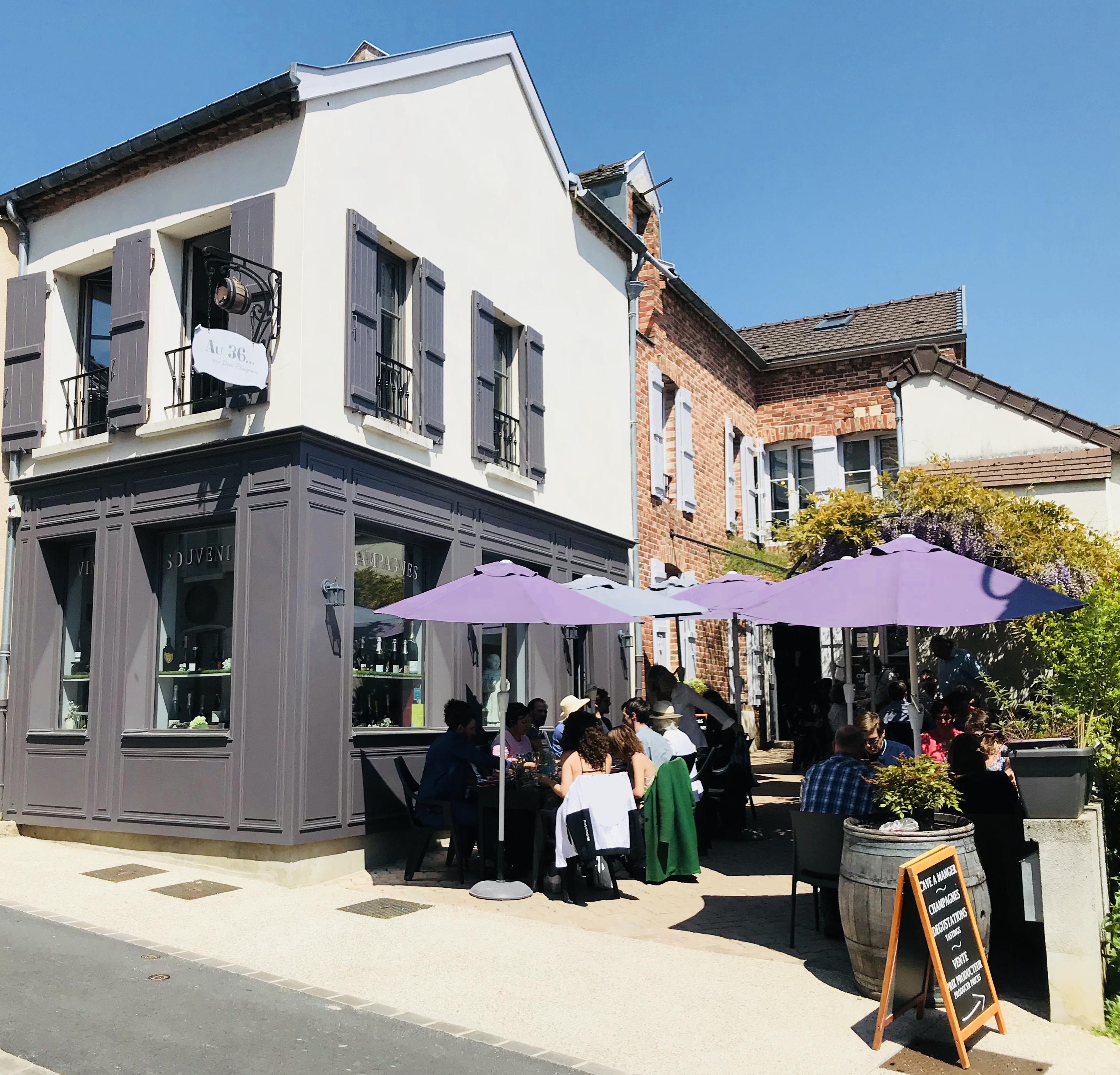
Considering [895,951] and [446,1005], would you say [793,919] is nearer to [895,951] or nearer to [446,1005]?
[895,951]

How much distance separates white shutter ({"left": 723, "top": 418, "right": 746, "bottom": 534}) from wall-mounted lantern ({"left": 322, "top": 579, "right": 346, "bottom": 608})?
1068 centimetres

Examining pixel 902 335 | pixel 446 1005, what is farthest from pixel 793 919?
pixel 902 335

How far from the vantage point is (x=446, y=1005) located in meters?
5.39

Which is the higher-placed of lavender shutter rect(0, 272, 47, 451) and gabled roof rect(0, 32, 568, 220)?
gabled roof rect(0, 32, 568, 220)

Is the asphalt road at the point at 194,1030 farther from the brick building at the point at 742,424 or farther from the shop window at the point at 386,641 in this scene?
the brick building at the point at 742,424

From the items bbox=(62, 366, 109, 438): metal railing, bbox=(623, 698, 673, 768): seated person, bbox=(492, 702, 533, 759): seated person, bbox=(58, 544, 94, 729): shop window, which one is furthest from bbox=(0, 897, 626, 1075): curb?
bbox=(62, 366, 109, 438): metal railing

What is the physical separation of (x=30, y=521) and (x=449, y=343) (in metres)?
4.37

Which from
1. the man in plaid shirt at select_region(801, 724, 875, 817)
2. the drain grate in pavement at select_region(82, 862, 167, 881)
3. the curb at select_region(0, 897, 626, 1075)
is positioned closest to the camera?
the curb at select_region(0, 897, 626, 1075)

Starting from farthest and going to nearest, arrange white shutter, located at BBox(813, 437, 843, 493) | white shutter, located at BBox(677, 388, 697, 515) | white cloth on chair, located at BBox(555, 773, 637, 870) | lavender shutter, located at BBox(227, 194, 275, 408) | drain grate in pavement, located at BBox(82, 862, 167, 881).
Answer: white shutter, located at BBox(813, 437, 843, 493) < white shutter, located at BBox(677, 388, 697, 515) < lavender shutter, located at BBox(227, 194, 275, 408) < drain grate in pavement, located at BBox(82, 862, 167, 881) < white cloth on chair, located at BBox(555, 773, 637, 870)

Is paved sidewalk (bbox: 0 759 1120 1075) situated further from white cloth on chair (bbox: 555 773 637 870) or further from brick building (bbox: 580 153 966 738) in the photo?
brick building (bbox: 580 153 966 738)

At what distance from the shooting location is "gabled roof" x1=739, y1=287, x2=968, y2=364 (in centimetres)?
2031

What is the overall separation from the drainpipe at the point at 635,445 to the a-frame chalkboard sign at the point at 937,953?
9604 millimetres

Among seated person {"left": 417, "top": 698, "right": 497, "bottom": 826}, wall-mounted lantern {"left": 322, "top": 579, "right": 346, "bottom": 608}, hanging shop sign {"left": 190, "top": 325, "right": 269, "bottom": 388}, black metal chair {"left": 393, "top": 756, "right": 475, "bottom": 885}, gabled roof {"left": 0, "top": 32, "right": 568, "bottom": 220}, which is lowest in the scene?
black metal chair {"left": 393, "top": 756, "right": 475, "bottom": 885}

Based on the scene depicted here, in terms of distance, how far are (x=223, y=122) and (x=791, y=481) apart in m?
13.5
